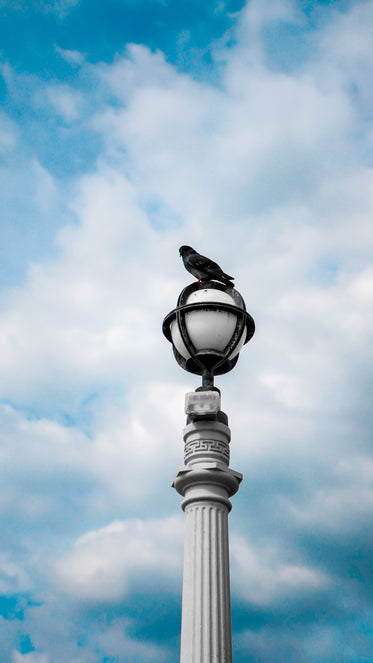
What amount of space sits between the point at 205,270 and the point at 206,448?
238cm

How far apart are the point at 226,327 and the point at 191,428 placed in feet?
4.10

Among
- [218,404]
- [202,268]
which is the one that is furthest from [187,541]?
[202,268]

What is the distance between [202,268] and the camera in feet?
26.4

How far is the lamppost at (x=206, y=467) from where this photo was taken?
5.92 m

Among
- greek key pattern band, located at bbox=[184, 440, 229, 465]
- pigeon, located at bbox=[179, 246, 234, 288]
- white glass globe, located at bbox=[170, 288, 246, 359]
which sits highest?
pigeon, located at bbox=[179, 246, 234, 288]

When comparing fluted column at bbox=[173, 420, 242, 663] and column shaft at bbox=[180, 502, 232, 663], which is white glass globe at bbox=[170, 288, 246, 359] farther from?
column shaft at bbox=[180, 502, 232, 663]

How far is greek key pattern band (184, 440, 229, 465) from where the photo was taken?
6707 mm

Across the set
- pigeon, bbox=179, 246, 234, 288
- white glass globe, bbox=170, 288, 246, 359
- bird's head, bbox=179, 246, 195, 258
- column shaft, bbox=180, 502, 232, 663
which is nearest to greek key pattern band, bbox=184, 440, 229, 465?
column shaft, bbox=180, 502, 232, 663

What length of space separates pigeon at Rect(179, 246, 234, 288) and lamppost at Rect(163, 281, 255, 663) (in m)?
0.10

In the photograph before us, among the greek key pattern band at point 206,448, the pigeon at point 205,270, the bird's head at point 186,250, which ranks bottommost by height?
the greek key pattern band at point 206,448

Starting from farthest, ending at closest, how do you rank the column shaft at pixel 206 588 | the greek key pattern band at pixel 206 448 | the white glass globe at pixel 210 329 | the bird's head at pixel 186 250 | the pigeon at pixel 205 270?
the bird's head at pixel 186 250 → the pigeon at pixel 205 270 → the white glass globe at pixel 210 329 → the greek key pattern band at pixel 206 448 → the column shaft at pixel 206 588

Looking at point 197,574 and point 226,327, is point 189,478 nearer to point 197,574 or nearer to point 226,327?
point 197,574

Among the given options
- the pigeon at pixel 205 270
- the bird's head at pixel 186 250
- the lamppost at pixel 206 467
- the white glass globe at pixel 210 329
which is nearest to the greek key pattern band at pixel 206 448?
the lamppost at pixel 206 467

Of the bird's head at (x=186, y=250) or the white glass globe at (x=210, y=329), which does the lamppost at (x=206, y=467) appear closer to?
the white glass globe at (x=210, y=329)
